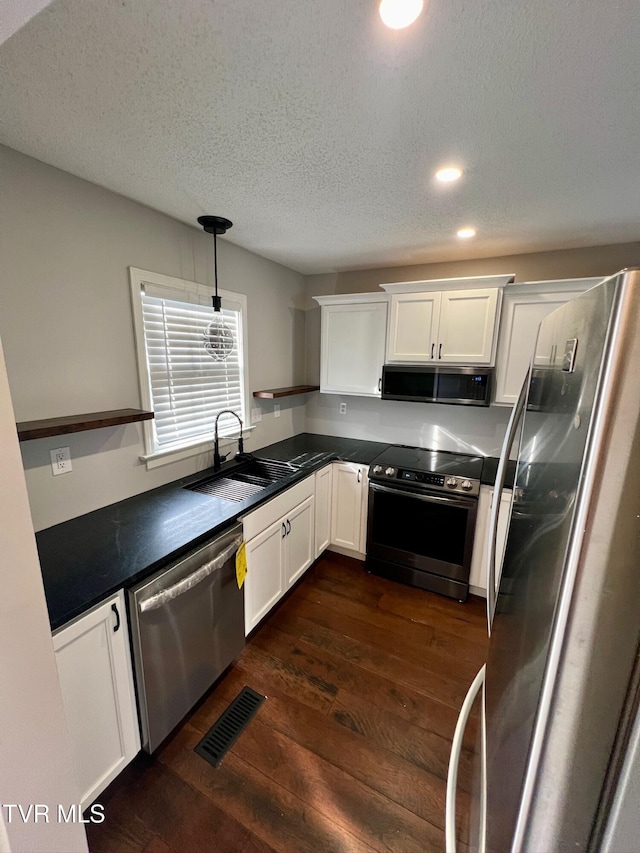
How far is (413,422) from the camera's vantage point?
304 centimetres

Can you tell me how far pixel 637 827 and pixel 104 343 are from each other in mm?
2151

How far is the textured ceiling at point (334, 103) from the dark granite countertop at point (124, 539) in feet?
5.10

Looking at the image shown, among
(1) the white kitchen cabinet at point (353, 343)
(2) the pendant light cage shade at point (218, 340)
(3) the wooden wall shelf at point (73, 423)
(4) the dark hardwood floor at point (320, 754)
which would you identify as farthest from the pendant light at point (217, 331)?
(4) the dark hardwood floor at point (320, 754)

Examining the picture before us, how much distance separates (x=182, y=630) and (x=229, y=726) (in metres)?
0.57

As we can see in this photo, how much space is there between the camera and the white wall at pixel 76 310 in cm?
136

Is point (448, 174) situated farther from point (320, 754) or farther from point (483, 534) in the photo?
point (320, 754)

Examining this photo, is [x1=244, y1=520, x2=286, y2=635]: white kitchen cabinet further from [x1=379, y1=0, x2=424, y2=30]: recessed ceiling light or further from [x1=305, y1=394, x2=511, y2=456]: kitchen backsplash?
[x1=379, y1=0, x2=424, y2=30]: recessed ceiling light

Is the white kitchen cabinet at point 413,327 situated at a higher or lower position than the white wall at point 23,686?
higher

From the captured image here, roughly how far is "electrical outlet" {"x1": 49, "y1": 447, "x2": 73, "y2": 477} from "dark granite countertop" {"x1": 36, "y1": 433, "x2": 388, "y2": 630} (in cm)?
25

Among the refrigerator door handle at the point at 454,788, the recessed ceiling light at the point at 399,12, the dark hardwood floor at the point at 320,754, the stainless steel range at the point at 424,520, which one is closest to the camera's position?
the recessed ceiling light at the point at 399,12

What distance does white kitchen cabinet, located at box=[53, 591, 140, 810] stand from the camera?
1.11m

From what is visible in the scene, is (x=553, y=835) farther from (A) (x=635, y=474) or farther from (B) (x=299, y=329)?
(B) (x=299, y=329)

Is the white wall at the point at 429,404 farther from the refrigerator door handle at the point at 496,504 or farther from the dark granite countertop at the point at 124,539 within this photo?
the refrigerator door handle at the point at 496,504

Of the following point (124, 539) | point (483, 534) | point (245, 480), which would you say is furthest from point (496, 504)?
point (245, 480)
